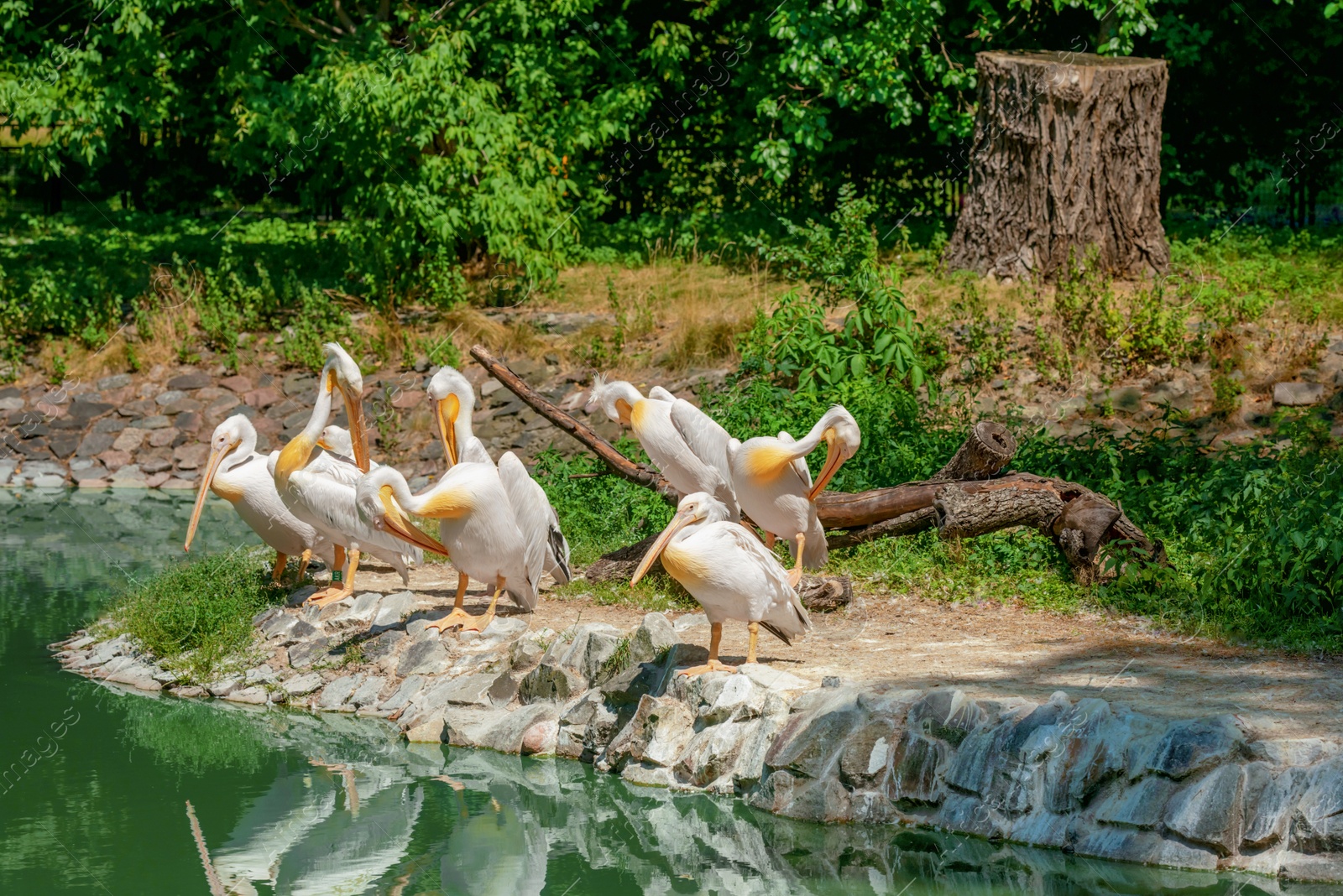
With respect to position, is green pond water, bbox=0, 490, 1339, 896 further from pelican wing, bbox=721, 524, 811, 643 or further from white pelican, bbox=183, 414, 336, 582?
white pelican, bbox=183, 414, 336, 582

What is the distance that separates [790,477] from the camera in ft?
25.8

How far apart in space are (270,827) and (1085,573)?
474 centimetres

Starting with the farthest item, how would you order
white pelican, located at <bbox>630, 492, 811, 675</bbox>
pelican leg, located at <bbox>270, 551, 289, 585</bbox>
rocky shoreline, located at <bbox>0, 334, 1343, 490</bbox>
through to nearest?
1. rocky shoreline, located at <bbox>0, 334, 1343, 490</bbox>
2. pelican leg, located at <bbox>270, 551, 289, 585</bbox>
3. white pelican, located at <bbox>630, 492, 811, 675</bbox>

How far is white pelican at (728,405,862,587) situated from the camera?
7680 mm

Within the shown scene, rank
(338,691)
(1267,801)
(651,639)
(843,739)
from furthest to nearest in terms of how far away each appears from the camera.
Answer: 1. (338,691)
2. (651,639)
3. (843,739)
4. (1267,801)

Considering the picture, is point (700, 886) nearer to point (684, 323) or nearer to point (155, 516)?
point (684, 323)

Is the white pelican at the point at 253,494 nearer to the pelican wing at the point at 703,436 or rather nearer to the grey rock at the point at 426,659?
the grey rock at the point at 426,659

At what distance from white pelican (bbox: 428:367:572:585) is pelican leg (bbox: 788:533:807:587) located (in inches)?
55.9

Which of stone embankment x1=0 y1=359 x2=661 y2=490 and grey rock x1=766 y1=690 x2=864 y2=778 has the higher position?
grey rock x1=766 y1=690 x2=864 y2=778

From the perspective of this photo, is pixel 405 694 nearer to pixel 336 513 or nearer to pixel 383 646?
pixel 383 646

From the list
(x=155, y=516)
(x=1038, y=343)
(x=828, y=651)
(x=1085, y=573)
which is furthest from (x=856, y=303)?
(x=155, y=516)

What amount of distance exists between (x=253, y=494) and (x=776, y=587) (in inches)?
152

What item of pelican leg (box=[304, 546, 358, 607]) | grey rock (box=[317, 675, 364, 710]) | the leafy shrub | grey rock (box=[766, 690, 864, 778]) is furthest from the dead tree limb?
grey rock (box=[766, 690, 864, 778])

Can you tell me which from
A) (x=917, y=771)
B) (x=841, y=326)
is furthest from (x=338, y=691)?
(x=841, y=326)
